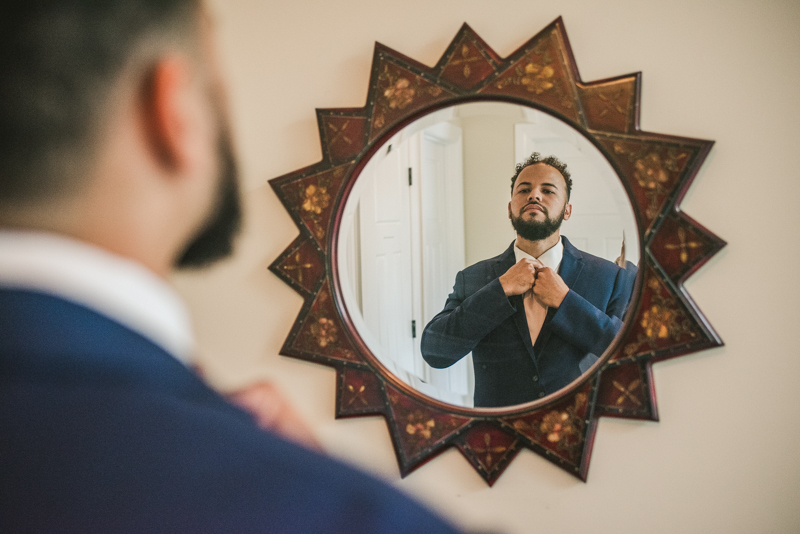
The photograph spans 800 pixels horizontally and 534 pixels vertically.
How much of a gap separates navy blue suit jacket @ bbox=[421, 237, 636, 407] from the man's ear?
2.56ft

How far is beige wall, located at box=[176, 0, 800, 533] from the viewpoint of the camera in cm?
82

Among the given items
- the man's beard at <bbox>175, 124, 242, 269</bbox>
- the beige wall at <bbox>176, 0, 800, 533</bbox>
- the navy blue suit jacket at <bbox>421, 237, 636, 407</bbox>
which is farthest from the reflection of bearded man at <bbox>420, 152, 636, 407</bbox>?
the man's beard at <bbox>175, 124, 242, 269</bbox>

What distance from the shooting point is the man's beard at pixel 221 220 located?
1.01 ft

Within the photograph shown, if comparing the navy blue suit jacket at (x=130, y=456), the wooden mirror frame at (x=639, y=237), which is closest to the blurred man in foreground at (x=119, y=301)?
the navy blue suit jacket at (x=130, y=456)

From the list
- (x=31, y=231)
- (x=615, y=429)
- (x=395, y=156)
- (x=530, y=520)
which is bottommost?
(x=530, y=520)

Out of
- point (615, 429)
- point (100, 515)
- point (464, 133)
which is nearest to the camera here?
point (100, 515)

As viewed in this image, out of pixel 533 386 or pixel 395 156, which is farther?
pixel 395 156

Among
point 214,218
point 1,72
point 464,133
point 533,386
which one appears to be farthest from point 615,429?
point 1,72

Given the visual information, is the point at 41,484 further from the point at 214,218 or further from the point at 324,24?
the point at 324,24

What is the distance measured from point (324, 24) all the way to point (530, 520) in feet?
3.12

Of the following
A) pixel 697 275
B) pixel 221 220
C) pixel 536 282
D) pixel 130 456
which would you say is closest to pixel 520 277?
pixel 536 282

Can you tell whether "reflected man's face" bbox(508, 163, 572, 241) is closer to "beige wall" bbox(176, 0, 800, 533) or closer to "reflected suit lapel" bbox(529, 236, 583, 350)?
"reflected suit lapel" bbox(529, 236, 583, 350)

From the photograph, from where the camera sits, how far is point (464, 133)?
1043 mm

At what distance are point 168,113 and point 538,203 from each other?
33.7 inches
